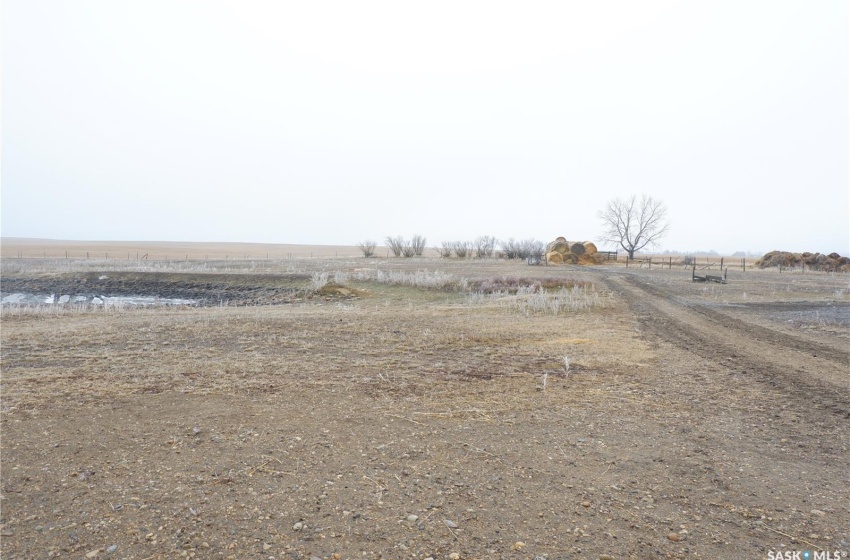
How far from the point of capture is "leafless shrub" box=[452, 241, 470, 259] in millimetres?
60122

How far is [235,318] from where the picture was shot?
640 inches

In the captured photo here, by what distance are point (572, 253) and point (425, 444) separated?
144 feet

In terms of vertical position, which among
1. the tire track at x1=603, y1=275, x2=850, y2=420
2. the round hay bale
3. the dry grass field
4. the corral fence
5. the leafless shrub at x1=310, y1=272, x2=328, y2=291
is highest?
the round hay bale

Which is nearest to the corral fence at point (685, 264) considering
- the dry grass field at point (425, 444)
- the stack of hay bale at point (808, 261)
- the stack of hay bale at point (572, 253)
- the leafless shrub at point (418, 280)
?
the stack of hay bale at point (808, 261)

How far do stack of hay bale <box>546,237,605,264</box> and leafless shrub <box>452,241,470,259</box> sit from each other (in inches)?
538

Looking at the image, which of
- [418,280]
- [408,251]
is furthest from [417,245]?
[418,280]

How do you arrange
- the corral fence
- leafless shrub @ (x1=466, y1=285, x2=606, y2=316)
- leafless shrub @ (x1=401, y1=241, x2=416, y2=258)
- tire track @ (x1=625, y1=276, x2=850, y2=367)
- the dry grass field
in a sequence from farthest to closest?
leafless shrub @ (x1=401, y1=241, x2=416, y2=258) < the corral fence < leafless shrub @ (x1=466, y1=285, x2=606, y2=316) < tire track @ (x1=625, y1=276, x2=850, y2=367) < the dry grass field

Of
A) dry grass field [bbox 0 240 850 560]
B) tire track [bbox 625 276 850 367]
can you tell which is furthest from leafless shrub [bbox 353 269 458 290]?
dry grass field [bbox 0 240 850 560]

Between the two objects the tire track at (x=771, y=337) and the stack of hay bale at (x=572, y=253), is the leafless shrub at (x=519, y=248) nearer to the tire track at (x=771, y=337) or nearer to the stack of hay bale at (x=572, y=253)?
the stack of hay bale at (x=572, y=253)

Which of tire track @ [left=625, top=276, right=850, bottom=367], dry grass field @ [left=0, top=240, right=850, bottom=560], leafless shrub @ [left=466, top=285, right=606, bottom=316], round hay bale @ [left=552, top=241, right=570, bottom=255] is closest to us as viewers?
dry grass field @ [left=0, top=240, right=850, bottom=560]

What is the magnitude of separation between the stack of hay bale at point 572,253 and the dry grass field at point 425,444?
3336cm

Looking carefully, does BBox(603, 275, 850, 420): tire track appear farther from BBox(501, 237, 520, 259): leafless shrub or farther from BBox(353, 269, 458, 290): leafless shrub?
BBox(501, 237, 520, 259): leafless shrub

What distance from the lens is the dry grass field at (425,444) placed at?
4062 mm

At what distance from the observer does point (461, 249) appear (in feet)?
200
